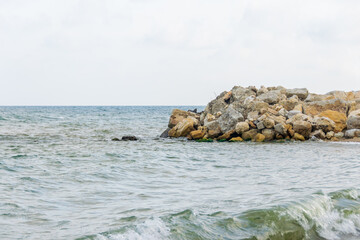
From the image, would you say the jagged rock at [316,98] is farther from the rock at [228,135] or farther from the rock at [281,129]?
the rock at [228,135]

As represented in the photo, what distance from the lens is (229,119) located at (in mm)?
24844

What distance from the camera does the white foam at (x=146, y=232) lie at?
6020mm

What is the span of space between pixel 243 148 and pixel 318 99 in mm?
10978

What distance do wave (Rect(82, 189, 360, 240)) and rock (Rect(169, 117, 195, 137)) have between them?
703 inches

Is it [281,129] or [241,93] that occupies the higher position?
[241,93]

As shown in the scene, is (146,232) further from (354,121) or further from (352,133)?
(354,121)

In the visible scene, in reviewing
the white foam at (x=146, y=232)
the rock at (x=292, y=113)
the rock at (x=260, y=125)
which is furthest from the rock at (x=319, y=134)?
the white foam at (x=146, y=232)

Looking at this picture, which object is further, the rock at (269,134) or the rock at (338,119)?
the rock at (338,119)

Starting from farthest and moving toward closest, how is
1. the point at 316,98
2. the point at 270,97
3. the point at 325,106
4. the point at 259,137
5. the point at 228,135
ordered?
the point at 316,98
the point at 270,97
the point at 325,106
the point at 228,135
the point at 259,137

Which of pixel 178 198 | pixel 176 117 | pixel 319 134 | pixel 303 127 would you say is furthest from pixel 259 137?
pixel 178 198

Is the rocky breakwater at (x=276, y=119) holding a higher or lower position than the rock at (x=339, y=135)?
higher

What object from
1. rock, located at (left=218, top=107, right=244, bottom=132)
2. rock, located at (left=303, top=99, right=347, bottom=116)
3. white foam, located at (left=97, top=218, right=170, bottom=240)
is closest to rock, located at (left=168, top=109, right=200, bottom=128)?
rock, located at (left=218, top=107, right=244, bottom=132)

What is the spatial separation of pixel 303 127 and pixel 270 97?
17.5 feet

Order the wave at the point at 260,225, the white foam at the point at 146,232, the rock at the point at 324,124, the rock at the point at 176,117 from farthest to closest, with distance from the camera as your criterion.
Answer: the rock at the point at 176,117
the rock at the point at 324,124
the wave at the point at 260,225
the white foam at the point at 146,232
